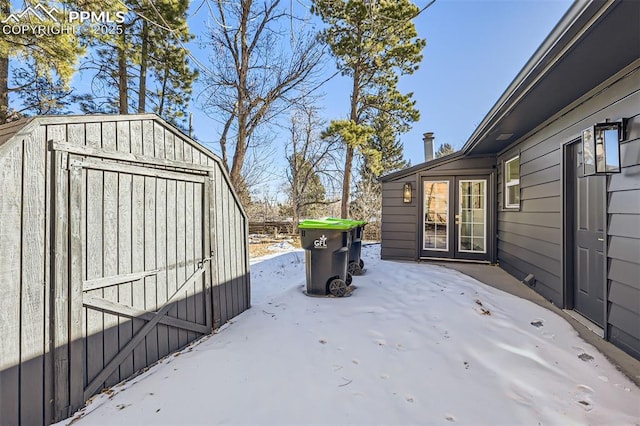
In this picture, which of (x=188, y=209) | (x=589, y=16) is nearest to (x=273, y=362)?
(x=188, y=209)

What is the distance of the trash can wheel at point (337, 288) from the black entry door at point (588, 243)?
253 centimetres

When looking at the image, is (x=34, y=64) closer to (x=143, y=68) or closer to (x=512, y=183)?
(x=143, y=68)

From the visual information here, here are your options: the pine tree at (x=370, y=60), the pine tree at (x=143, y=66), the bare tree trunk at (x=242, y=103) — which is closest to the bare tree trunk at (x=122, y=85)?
the pine tree at (x=143, y=66)

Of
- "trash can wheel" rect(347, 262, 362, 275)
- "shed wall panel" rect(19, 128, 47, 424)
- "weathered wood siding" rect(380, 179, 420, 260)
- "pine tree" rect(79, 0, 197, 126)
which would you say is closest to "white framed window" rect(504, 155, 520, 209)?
"weathered wood siding" rect(380, 179, 420, 260)

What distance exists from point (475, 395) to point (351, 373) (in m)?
0.79

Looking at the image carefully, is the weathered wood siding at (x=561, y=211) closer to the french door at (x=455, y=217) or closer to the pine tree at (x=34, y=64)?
the french door at (x=455, y=217)

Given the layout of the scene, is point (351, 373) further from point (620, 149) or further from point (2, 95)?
point (2, 95)

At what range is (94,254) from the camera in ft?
6.15

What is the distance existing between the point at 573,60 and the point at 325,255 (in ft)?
9.85

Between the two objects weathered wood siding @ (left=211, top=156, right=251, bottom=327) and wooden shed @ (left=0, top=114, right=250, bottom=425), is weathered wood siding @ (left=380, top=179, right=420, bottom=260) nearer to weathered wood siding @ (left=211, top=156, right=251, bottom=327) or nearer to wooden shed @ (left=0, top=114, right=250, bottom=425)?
weathered wood siding @ (left=211, top=156, right=251, bottom=327)

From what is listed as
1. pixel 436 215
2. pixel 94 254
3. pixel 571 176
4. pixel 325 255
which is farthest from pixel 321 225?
pixel 436 215

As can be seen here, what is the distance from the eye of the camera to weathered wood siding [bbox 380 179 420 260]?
6.20 meters

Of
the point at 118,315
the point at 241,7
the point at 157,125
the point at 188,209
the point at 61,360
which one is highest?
the point at 241,7

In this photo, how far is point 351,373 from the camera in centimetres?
204
